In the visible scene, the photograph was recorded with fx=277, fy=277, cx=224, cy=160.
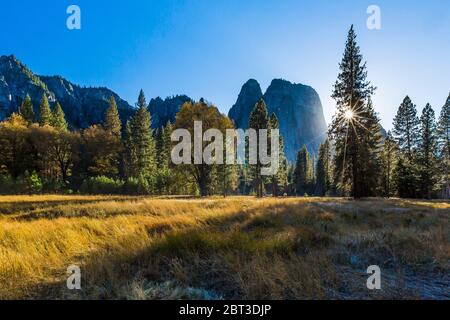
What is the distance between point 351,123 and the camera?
89.3 ft

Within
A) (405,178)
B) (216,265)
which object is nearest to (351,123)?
(405,178)

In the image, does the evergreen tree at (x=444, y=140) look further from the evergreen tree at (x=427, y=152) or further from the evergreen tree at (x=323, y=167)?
the evergreen tree at (x=323, y=167)

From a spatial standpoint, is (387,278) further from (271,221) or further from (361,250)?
(271,221)

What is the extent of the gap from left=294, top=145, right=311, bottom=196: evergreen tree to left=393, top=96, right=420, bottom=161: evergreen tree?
38508 mm

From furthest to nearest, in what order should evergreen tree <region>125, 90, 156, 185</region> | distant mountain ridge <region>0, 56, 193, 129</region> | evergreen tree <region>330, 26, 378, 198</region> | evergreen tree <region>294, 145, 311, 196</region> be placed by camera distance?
distant mountain ridge <region>0, 56, 193, 129</region>, evergreen tree <region>294, 145, 311, 196</region>, evergreen tree <region>125, 90, 156, 185</region>, evergreen tree <region>330, 26, 378, 198</region>

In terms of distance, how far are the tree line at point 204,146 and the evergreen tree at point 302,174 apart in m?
30.7

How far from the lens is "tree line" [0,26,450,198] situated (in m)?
28.6

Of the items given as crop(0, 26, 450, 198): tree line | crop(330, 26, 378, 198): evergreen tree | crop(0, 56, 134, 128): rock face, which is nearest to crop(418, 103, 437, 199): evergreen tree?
crop(0, 26, 450, 198): tree line

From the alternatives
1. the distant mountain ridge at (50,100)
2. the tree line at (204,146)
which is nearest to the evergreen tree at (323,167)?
the tree line at (204,146)

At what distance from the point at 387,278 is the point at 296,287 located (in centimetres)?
191

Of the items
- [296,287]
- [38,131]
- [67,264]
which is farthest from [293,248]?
[38,131]

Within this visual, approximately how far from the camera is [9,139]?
43406mm

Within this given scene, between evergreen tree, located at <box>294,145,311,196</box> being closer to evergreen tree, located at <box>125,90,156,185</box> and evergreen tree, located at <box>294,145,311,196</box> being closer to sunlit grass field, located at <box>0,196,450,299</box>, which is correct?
evergreen tree, located at <box>125,90,156,185</box>

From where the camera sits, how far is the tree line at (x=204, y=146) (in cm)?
2858
